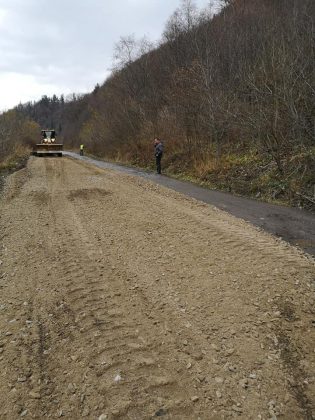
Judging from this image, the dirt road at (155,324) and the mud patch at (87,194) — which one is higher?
the dirt road at (155,324)

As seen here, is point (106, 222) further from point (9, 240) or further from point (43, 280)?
point (43, 280)

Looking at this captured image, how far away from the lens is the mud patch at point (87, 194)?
37.0ft

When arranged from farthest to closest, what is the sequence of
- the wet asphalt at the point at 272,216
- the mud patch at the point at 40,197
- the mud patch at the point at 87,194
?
the mud patch at the point at 87,194
the mud patch at the point at 40,197
the wet asphalt at the point at 272,216

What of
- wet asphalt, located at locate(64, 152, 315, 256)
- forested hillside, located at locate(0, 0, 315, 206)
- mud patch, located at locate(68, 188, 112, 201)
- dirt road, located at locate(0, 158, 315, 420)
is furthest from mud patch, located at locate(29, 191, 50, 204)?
forested hillside, located at locate(0, 0, 315, 206)

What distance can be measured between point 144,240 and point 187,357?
359 cm

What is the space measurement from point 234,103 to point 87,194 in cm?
902

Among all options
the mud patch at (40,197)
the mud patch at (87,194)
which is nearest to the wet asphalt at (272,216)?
the mud patch at (87,194)

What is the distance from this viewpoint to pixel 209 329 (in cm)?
393

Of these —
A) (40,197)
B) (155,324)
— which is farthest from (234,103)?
(155,324)

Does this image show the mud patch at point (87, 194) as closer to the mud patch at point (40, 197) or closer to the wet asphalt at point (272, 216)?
the mud patch at point (40, 197)

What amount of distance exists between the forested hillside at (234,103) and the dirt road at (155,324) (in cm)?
571

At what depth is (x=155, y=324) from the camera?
13.3 ft

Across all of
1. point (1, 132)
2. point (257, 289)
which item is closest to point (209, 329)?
point (257, 289)

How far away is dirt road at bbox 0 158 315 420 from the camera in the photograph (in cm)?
301
